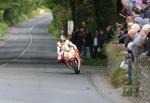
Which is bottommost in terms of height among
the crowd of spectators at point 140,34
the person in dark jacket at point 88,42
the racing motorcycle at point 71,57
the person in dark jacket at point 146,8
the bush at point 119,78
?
the person in dark jacket at point 88,42

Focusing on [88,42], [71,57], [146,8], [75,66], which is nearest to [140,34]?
[146,8]

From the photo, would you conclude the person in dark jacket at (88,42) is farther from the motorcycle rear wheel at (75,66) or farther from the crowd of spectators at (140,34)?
the crowd of spectators at (140,34)

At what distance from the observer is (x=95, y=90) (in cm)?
1942

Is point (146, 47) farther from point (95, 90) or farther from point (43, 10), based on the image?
point (43, 10)

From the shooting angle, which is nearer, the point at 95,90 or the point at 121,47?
the point at 95,90

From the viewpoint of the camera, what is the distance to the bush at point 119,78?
19.3m

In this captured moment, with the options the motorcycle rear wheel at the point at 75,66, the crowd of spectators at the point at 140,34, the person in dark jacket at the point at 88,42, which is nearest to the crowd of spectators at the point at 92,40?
the person in dark jacket at the point at 88,42

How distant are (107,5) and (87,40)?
328 centimetres

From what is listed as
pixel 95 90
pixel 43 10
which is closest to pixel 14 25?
pixel 43 10

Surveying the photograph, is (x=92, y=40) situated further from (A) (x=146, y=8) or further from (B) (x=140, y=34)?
(B) (x=140, y=34)

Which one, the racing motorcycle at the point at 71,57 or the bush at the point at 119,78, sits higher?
the bush at the point at 119,78

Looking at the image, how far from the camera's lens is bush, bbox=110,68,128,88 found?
63.3ft

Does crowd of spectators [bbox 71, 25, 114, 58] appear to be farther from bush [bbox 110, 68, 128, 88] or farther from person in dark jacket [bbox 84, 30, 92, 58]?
bush [bbox 110, 68, 128, 88]

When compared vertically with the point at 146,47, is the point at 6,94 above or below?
below
